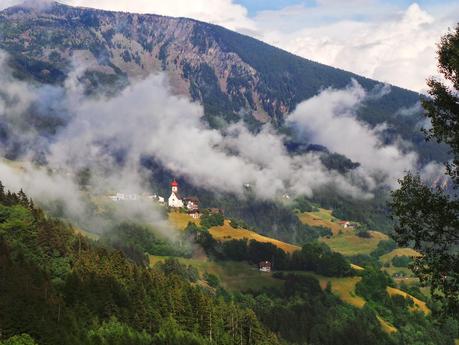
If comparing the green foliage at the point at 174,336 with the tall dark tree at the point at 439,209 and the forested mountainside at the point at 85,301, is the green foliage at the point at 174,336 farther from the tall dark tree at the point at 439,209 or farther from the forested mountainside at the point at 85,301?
the tall dark tree at the point at 439,209

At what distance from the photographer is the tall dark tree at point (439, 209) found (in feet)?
102

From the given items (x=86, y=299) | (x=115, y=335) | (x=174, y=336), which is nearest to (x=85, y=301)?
(x=86, y=299)

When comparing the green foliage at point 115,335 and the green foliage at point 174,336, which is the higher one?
the green foliage at point 115,335

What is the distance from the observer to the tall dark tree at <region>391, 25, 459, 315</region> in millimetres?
30953

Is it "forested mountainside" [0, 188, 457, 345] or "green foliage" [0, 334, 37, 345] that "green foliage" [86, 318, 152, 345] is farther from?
"green foliage" [0, 334, 37, 345]

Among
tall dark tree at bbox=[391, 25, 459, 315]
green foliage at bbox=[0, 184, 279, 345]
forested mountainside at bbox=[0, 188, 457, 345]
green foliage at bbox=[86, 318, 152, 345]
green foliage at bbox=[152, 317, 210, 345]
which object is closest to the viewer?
tall dark tree at bbox=[391, 25, 459, 315]

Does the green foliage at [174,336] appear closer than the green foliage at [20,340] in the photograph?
No

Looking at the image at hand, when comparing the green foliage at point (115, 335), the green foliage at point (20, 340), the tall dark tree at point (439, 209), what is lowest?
the green foliage at point (115, 335)

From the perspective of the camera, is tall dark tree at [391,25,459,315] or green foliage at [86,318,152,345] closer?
tall dark tree at [391,25,459,315]

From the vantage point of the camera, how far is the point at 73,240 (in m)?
151

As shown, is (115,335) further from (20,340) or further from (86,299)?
(20,340)

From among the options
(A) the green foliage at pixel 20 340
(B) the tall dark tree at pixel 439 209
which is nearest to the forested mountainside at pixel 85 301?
(A) the green foliage at pixel 20 340

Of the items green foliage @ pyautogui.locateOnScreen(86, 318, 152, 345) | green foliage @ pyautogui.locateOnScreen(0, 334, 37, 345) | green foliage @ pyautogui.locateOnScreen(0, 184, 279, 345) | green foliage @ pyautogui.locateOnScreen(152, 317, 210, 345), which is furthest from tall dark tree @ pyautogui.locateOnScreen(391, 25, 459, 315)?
green foliage @ pyautogui.locateOnScreen(152, 317, 210, 345)

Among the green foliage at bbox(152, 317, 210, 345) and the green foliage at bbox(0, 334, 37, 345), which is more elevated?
the green foliage at bbox(0, 334, 37, 345)
